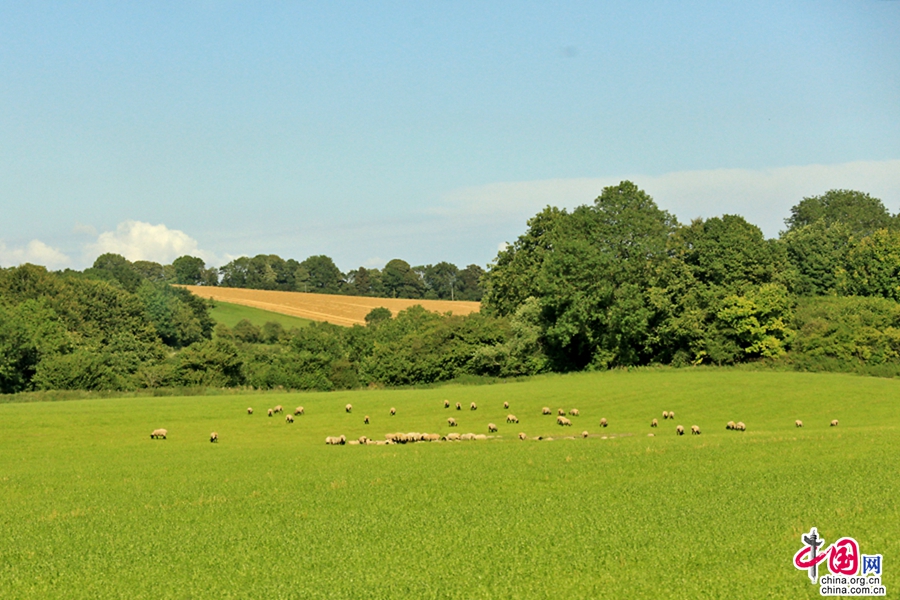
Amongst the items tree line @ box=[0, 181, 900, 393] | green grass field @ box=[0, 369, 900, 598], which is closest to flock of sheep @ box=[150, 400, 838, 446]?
green grass field @ box=[0, 369, 900, 598]

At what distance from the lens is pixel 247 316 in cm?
14588

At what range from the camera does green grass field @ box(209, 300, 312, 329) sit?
14112cm

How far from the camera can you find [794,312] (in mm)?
83625

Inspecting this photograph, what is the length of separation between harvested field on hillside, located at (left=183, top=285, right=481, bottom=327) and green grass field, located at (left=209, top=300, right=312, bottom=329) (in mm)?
2281

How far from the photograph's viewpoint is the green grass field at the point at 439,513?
14203 mm

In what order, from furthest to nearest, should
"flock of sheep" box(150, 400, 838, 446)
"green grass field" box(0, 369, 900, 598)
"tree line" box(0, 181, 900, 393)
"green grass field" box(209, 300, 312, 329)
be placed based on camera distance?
1. "green grass field" box(209, 300, 312, 329)
2. "tree line" box(0, 181, 900, 393)
3. "flock of sheep" box(150, 400, 838, 446)
4. "green grass field" box(0, 369, 900, 598)

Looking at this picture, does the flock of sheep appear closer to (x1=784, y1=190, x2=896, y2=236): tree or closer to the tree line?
the tree line

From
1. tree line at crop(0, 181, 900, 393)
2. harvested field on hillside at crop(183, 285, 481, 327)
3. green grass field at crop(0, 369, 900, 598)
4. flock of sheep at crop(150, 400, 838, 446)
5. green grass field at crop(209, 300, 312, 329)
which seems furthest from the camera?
harvested field on hillside at crop(183, 285, 481, 327)

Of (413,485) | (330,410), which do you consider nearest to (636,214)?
(330,410)

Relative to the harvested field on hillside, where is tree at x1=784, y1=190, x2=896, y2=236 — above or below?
above

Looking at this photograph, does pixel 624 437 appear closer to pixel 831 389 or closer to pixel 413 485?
pixel 413 485

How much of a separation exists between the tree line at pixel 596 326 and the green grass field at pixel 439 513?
38080 millimetres

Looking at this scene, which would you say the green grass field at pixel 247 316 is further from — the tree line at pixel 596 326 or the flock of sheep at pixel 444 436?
the flock of sheep at pixel 444 436

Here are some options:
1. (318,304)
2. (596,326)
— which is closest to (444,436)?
(596,326)
